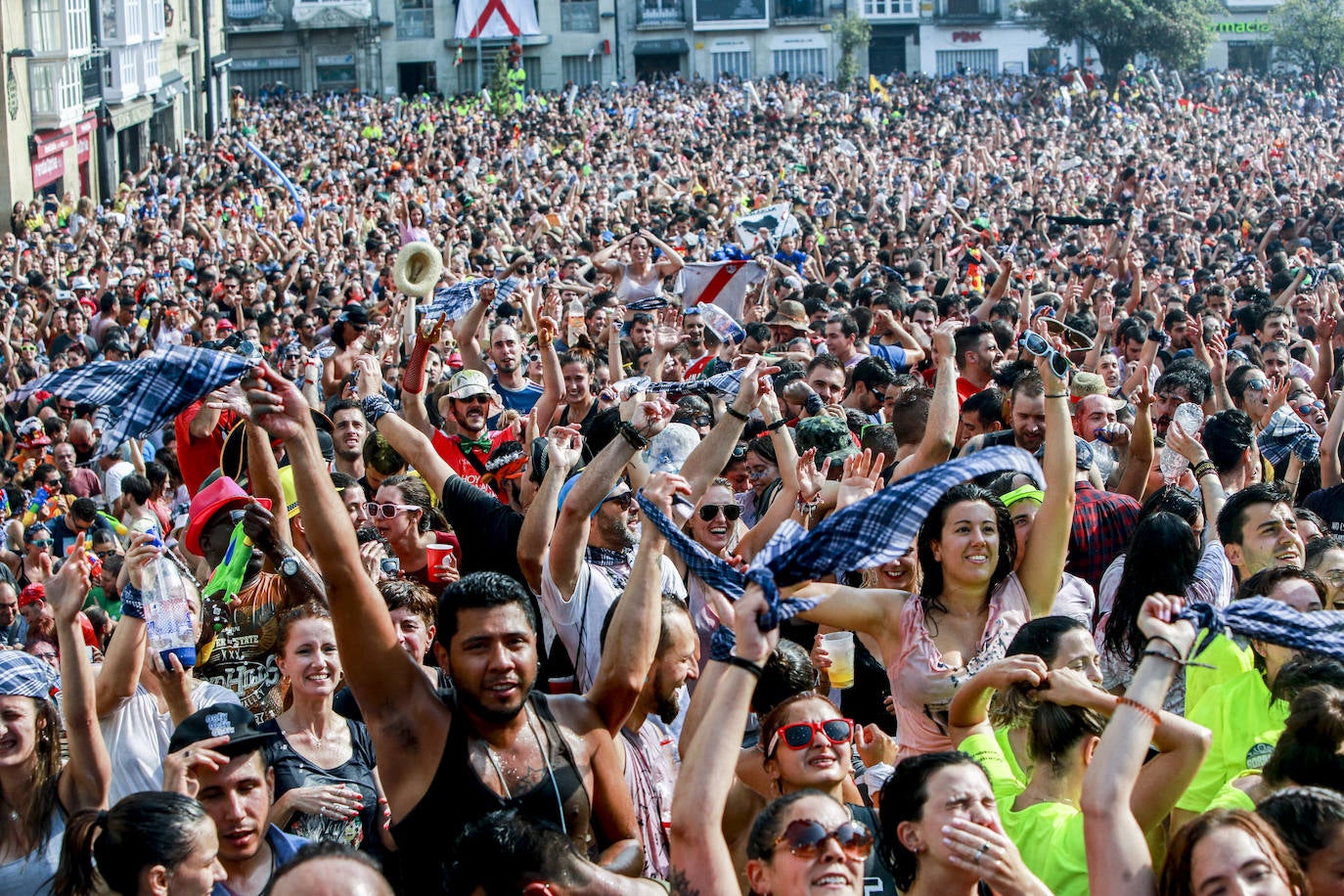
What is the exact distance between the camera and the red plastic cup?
18.2 feet

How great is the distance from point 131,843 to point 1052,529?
254cm

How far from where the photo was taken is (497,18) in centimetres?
5825

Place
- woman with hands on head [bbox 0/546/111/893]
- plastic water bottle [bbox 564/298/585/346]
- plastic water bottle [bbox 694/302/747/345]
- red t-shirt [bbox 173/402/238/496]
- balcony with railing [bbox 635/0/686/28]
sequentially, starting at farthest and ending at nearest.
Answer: balcony with railing [bbox 635/0/686/28] → plastic water bottle [bbox 564/298/585/346] → plastic water bottle [bbox 694/302/747/345] → red t-shirt [bbox 173/402/238/496] → woman with hands on head [bbox 0/546/111/893]

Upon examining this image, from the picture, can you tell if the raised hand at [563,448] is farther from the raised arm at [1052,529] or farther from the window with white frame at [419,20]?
the window with white frame at [419,20]

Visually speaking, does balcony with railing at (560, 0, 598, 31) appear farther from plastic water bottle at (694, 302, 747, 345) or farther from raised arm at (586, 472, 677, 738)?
raised arm at (586, 472, 677, 738)

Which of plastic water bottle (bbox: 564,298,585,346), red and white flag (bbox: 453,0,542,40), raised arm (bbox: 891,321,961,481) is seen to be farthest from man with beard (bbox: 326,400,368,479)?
red and white flag (bbox: 453,0,542,40)

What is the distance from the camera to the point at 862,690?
5246 millimetres

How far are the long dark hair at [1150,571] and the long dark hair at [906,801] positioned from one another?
1.45m

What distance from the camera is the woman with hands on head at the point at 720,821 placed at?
3.05 meters

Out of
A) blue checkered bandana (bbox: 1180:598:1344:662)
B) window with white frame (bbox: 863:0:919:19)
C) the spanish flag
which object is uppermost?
window with white frame (bbox: 863:0:919:19)

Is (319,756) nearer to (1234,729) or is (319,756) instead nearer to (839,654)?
(839,654)

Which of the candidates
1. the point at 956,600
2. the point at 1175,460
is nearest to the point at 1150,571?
the point at 956,600

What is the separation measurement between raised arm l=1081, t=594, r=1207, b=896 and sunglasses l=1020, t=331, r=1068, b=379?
1.93 meters

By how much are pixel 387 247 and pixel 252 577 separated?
15817 mm
